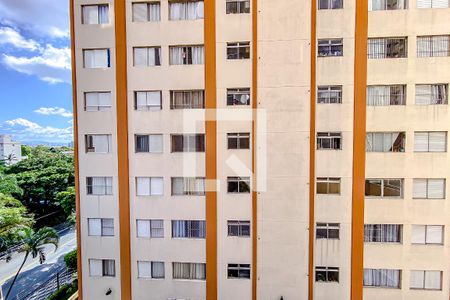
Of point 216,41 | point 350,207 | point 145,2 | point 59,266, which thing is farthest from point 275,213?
point 59,266

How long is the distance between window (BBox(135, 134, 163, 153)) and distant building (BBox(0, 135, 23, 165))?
89.7 ft

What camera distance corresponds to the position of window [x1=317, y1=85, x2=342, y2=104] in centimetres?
831

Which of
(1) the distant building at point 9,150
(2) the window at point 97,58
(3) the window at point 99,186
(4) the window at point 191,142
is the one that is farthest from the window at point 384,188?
(1) the distant building at point 9,150

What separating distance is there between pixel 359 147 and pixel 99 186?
395 inches

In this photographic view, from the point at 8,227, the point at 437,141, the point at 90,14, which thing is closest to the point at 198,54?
the point at 90,14

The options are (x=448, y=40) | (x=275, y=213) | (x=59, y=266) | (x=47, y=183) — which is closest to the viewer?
(x=448, y=40)

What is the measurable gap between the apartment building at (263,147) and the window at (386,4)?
5cm

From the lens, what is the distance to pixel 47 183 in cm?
2350

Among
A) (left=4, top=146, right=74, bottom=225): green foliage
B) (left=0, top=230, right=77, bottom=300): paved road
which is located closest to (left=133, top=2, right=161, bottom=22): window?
(left=0, top=230, right=77, bottom=300): paved road

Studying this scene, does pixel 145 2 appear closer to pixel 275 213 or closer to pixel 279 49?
pixel 279 49

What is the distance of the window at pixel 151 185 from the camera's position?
354 inches

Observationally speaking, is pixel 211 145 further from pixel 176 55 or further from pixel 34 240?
pixel 34 240

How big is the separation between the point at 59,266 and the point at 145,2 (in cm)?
1814

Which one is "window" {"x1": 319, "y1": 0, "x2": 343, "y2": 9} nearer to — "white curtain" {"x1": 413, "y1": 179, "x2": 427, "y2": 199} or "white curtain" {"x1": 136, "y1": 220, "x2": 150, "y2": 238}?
"white curtain" {"x1": 413, "y1": 179, "x2": 427, "y2": 199}
